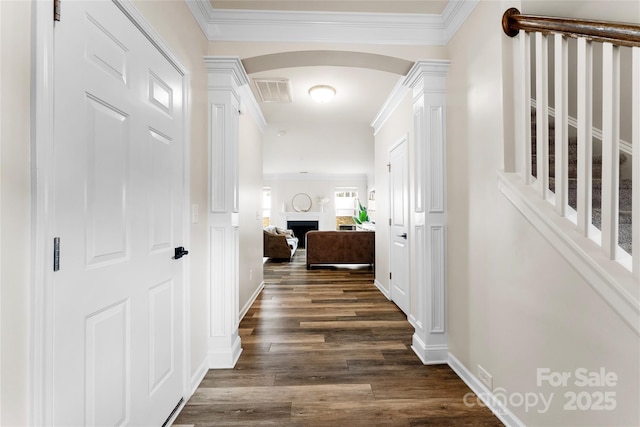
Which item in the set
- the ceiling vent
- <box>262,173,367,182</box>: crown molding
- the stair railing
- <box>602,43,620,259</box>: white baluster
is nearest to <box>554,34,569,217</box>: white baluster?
the stair railing

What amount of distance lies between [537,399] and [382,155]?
3214mm

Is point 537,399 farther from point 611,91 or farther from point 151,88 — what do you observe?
point 151,88

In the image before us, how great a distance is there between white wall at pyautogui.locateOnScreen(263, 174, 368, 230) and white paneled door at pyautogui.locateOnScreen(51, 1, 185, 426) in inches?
337

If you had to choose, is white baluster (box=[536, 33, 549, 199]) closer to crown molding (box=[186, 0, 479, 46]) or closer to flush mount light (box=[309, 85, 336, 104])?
crown molding (box=[186, 0, 479, 46])

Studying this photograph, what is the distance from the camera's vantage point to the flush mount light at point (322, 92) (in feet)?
10.6

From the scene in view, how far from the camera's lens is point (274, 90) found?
130 inches

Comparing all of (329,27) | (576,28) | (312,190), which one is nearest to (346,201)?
(312,190)

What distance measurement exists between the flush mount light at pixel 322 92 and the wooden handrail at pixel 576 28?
1.99m

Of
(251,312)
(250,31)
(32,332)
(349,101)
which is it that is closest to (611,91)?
(32,332)

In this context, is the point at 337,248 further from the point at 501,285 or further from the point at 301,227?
the point at 301,227

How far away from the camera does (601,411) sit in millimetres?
1086

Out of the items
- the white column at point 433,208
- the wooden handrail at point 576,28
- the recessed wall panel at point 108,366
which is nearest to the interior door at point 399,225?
the white column at point 433,208

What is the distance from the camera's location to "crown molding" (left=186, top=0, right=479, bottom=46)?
2131 millimetres

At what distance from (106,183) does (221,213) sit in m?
1.04
